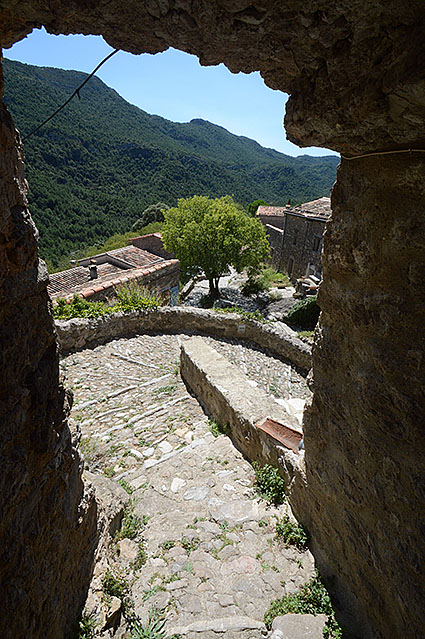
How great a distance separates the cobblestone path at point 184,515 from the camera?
2.97 m

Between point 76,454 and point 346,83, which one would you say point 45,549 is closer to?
point 76,454

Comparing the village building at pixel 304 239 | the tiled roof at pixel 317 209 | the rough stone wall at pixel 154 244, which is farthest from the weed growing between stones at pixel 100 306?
the rough stone wall at pixel 154 244

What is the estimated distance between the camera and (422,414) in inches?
79.5

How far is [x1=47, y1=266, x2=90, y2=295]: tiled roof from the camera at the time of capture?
48.6ft

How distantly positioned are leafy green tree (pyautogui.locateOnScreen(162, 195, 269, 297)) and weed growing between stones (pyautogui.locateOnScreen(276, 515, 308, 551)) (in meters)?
16.0

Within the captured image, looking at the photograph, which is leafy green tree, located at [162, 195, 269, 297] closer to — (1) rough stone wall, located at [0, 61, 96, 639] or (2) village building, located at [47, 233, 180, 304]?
(2) village building, located at [47, 233, 180, 304]

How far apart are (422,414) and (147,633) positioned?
2.67 meters

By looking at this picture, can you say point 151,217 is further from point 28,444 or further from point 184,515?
point 28,444

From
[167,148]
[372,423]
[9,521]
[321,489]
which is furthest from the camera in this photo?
[167,148]

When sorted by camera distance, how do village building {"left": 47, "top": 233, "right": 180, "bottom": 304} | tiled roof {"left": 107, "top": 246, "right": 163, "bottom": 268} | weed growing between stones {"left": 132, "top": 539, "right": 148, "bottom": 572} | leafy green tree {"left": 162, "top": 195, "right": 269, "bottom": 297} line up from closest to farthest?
weed growing between stones {"left": 132, "top": 539, "right": 148, "bottom": 572}, village building {"left": 47, "top": 233, "right": 180, "bottom": 304}, leafy green tree {"left": 162, "top": 195, "right": 269, "bottom": 297}, tiled roof {"left": 107, "top": 246, "right": 163, "bottom": 268}

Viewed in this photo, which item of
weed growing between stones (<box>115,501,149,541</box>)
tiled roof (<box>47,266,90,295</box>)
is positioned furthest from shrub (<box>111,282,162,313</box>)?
weed growing between stones (<box>115,501,149,541</box>)

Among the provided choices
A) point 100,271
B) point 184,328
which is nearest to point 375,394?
point 184,328

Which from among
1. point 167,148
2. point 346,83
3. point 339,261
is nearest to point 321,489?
point 339,261

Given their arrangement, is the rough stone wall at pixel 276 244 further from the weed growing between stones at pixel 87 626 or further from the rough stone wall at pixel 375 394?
the weed growing between stones at pixel 87 626
